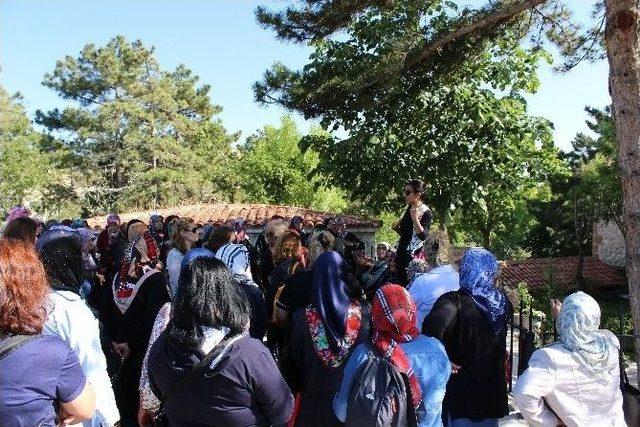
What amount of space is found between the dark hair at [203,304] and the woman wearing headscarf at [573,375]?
4.57 ft

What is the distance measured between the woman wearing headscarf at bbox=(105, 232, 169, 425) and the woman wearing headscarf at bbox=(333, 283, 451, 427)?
207 centimetres

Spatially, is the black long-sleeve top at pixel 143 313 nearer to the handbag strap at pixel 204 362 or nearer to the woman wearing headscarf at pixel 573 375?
the handbag strap at pixel 204 362

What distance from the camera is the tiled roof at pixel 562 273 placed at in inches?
1118

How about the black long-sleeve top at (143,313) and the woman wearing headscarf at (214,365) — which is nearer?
the woman wearing headscarf at (214,365)

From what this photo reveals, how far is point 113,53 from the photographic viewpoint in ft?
121

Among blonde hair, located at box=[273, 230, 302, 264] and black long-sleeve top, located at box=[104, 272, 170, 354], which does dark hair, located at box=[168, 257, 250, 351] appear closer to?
black long-sleeve top, located at box=[104, 272, 170, 354]

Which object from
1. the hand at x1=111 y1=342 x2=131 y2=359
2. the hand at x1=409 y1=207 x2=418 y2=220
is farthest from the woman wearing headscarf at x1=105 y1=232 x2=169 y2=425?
the hand at x1=409 y1=207 x2=418 y2=220

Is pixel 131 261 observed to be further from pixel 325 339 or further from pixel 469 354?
pixel 469 354

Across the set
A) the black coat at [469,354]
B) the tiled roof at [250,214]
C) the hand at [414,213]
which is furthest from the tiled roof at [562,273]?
the black coat at [469,354]

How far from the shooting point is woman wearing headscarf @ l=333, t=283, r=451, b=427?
2846 millimetres

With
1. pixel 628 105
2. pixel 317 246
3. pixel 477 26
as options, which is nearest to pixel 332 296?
pixel 317 246

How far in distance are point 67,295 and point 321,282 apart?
1305mm

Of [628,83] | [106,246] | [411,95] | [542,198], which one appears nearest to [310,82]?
[411,95]

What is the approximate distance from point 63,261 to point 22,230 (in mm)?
827
